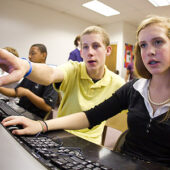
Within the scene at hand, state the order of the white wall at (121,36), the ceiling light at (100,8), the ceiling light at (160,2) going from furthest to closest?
the white wall at (121,36)
the ceiling light at (100,8)
the ceiling light at (160,2)

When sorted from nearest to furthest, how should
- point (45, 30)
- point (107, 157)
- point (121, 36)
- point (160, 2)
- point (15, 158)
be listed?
point (15, 158), point (107, 157), point (160, 2), point (45, 30), point (121, 36)

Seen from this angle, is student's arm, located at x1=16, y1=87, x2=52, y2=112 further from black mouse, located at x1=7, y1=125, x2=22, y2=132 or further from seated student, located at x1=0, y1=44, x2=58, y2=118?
black mouse, located at x1=7, y1=125, x2=22, y2=132

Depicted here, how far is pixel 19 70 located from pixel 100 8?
4509 mm

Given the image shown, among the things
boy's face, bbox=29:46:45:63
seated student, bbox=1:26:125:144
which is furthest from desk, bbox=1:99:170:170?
boy's face, bbox=29:46:45:63

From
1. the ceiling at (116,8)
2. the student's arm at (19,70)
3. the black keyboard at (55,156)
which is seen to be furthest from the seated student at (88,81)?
the ceiling at (116,8)

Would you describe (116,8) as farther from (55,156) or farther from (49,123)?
(55,156)

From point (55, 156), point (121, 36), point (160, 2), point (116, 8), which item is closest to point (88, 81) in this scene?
point (55, 156)

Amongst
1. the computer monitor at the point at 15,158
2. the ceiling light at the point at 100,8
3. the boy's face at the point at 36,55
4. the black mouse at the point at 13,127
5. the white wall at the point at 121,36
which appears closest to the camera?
the computer monitor at the point at 15,158

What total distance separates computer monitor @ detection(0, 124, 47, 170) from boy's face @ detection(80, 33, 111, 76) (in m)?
0.77

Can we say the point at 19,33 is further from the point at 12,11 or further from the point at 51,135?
the point at 51,135

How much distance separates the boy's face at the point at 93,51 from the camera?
1.20m

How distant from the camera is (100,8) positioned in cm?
471

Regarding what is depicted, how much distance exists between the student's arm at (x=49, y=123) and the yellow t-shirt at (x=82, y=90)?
23 centimetres

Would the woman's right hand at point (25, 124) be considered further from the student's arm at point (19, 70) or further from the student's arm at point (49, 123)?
the student's arm at point (19, 70)
